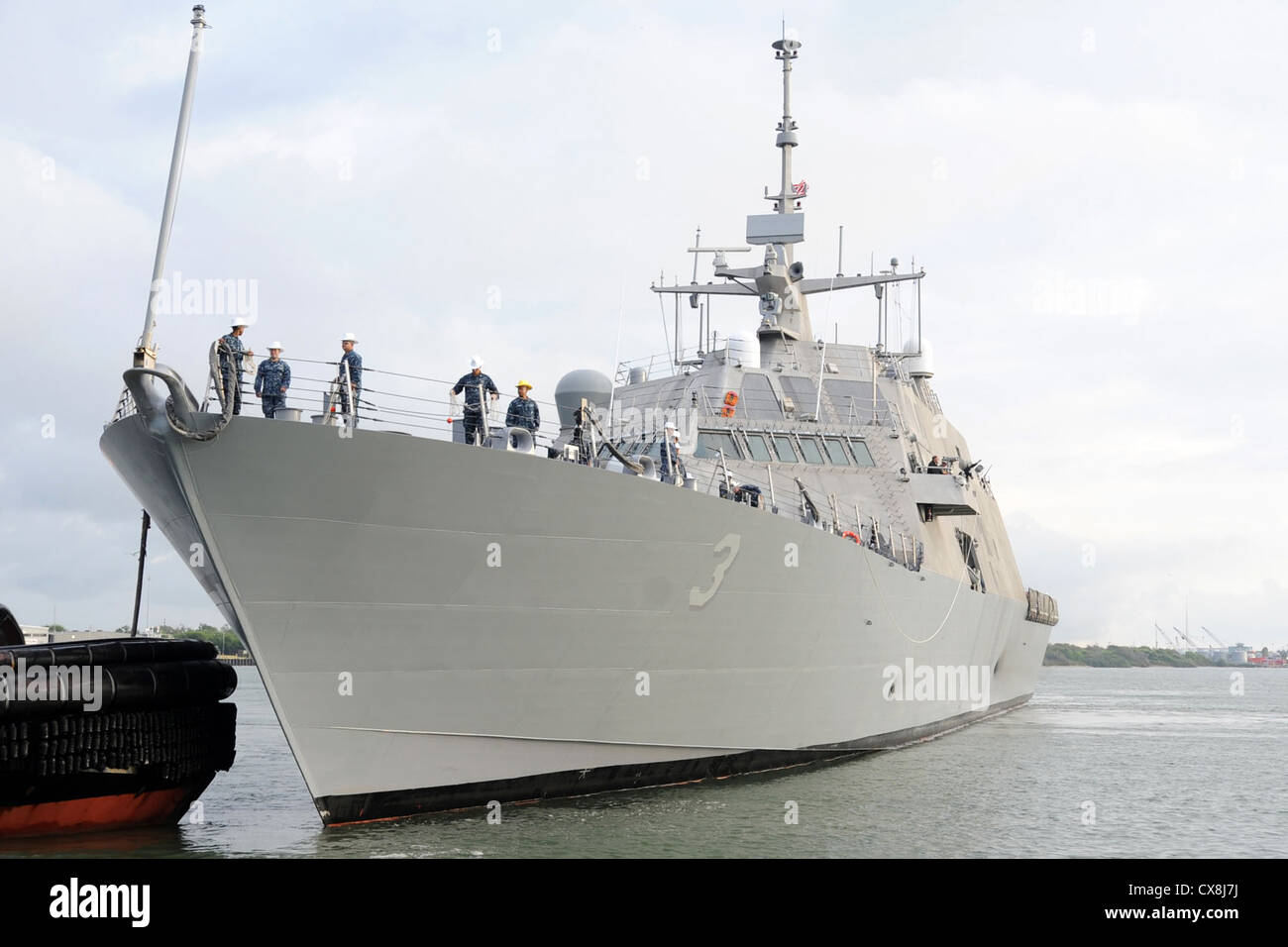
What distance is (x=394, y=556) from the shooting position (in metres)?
10.5

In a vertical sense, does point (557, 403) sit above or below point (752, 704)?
above

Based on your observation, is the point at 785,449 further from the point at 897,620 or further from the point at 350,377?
the point at 350,377

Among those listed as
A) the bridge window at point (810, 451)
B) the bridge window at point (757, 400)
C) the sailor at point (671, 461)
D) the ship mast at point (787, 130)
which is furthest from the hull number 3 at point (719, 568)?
the ship mast at point (787, 130)

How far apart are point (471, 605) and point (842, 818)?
480 centimetres

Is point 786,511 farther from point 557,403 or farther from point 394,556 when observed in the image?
point 394,556

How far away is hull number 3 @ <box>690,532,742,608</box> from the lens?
12.3 meters

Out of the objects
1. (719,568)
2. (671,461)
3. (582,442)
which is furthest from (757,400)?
(582,442)

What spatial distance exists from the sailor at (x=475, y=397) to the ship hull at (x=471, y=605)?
73cm

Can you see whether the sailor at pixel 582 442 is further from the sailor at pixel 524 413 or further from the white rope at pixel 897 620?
the white rope at pixel 897 620

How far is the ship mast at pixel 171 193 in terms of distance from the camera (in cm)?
Result: 967
